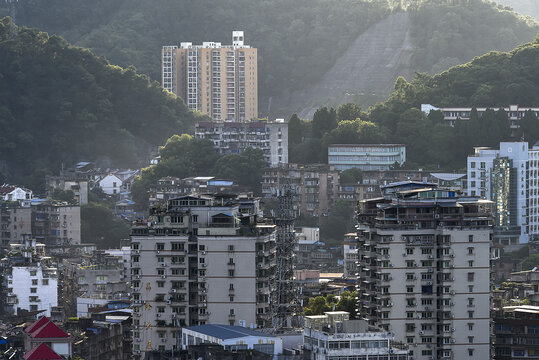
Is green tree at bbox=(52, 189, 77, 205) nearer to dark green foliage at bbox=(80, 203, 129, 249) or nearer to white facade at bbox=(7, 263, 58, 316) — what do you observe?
dark green foliage at bbox=(80, 203, 129, 249)

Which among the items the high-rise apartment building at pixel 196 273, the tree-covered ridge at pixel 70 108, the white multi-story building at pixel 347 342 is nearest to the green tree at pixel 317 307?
the high-rise apartment building at pixel 196 273

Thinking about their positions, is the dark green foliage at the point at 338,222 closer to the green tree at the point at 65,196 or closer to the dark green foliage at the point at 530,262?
the green tree at the point at 65,196

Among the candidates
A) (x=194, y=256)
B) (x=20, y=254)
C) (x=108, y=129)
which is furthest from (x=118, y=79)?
(x=194, y=256)

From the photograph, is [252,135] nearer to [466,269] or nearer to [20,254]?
[20,254]

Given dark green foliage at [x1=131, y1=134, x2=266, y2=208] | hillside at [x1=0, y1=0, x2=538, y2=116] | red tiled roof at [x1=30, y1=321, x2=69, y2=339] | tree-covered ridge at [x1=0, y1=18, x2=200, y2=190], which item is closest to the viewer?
red tiled roof at [x1=30, y1=321, x2=69, y2=339]

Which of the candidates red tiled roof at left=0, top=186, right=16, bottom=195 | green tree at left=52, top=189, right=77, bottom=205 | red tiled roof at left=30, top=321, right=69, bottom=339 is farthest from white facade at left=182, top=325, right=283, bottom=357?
green tree at left=52, top=189, right=77, bottom=205
